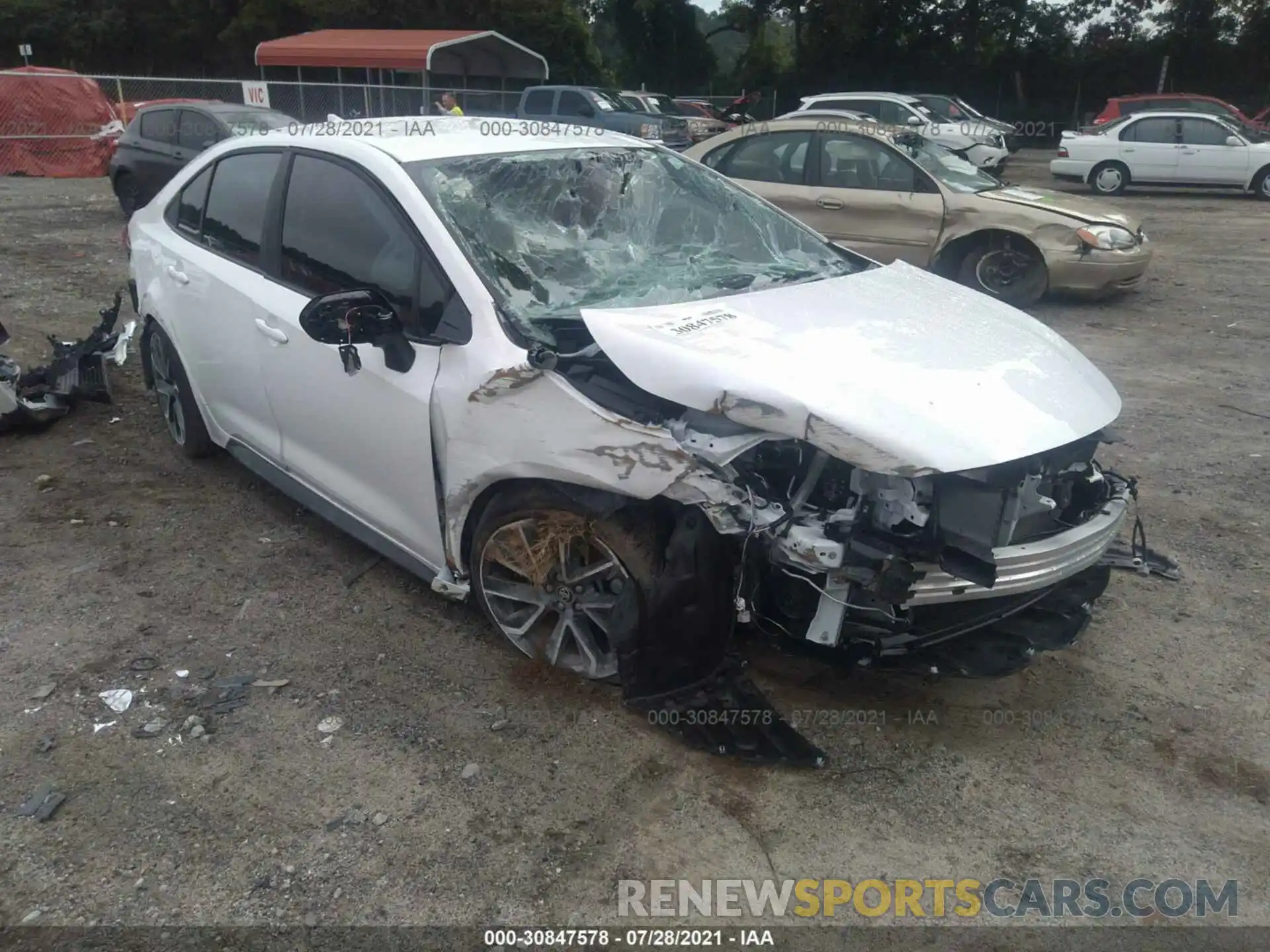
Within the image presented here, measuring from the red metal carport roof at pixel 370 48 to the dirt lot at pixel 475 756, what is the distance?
2252 centimetres

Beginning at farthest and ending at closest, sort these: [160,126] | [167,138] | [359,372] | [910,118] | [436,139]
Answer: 1. [910,118]
2. [160,126]
3. [167,138]
4. [436,139]
5. [359,372]

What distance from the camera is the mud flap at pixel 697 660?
2.88 m

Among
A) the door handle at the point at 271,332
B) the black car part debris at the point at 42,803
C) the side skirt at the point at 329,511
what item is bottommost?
the black car part debris at the point at 42,803

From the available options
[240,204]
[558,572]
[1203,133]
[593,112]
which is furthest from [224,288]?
[1203,133]

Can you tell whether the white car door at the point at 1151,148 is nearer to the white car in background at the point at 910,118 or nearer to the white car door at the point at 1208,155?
the white car door at the point at 1208,155

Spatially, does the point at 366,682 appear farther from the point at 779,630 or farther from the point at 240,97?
the point at 240,97

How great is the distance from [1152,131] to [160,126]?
1586 cm

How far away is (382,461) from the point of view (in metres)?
3.53

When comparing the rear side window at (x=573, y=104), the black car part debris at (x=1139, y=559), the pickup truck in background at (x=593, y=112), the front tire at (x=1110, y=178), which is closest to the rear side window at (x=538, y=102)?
the pickup truck in background at (x=593, y=112)

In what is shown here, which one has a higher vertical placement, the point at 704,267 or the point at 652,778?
the point at 704,267

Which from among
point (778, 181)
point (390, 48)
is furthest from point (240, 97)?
point (778, 181)

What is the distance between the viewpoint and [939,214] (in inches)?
348

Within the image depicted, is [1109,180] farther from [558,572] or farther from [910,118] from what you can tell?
[558,572]

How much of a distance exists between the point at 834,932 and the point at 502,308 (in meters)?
2.02
